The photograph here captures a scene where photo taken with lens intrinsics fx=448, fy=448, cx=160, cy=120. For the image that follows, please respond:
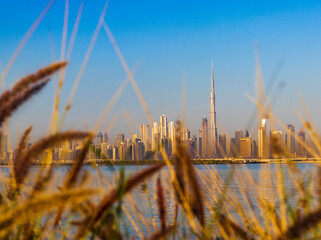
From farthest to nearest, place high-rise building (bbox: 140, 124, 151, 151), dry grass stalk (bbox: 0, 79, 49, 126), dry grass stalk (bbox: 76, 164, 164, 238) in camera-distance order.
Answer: high-rise building (bbox: 140, 124, 151, 151) → dry grass stalk (bbox: 0, 79, 49, 126) → dry grass stalk (bbox: 76, 164, 164, 238)

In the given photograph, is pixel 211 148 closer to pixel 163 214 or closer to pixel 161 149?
pixel 161 149

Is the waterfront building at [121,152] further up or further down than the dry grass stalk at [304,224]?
further up

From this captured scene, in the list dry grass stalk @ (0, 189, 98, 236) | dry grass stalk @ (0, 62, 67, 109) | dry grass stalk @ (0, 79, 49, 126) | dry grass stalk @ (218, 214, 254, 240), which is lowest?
dry grass stalk @ (218, 214, 254, 240)

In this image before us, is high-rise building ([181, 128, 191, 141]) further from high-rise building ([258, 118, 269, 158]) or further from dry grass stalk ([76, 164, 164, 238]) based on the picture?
high-rise building ([258, 118, 269, 158])

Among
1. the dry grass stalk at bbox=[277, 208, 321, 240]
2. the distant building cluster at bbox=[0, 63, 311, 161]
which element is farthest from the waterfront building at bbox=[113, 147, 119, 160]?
the dry grass stalk at bbox=[277, 208, 321, 240]

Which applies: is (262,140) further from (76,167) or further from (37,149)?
(37,149)

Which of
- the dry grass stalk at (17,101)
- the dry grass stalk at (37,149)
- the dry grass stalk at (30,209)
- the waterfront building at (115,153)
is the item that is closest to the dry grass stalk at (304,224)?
the dry grass stalk at (30,209)

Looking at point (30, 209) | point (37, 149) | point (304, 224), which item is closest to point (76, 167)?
point (37, 149)

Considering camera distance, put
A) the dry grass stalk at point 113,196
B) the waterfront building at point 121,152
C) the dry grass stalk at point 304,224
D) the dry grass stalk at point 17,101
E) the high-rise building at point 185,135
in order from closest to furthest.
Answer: the dry grass stalk at point 304,224 → the dry grass stalk at point 113,196 → the dry grass stalk at point 17,101 → the high-rise building at point 185,135 → the waterfront building at point 121,152

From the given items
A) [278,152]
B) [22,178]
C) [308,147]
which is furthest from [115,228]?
[308,147]

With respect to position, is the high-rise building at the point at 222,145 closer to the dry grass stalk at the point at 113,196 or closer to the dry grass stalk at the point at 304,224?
the dry grass stalk at the point at 113,196

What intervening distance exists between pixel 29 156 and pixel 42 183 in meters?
0.17

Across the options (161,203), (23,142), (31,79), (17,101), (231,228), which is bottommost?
(231,228)

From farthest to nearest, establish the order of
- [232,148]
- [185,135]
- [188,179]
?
[232,148]
[185,135]
[188,179]
